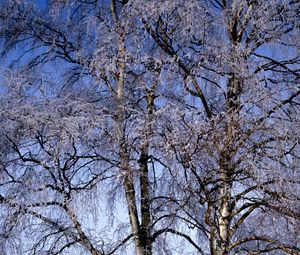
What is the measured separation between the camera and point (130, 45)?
8945 millimetres

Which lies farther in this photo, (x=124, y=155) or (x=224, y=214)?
(x=124, y=155)

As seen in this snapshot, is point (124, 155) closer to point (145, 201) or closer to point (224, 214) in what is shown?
point (145, 201)

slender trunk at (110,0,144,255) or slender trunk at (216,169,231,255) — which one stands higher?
slender trunk at (110,0,144,255)

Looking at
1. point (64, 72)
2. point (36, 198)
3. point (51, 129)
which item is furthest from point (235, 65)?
point (64, 72)

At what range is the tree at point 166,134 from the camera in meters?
7.06

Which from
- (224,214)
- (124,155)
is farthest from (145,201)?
(224,214)

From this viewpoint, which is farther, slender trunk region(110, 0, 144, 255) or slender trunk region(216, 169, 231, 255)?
slender trunk region(110, 0, 144, 255)

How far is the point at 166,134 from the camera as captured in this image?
7.13 m

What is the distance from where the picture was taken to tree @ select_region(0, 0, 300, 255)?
278 inches

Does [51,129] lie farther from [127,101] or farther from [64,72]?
[64,72]

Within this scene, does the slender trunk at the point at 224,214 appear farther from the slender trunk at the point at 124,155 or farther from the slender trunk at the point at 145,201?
the slender trunk at the point at 124,155

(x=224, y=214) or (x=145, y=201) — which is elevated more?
(x=145, y=201)

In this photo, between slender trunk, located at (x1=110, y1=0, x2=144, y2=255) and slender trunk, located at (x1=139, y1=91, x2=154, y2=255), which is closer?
slender trunk, located at (x1=110, y1=0, x2=144, y2=255)

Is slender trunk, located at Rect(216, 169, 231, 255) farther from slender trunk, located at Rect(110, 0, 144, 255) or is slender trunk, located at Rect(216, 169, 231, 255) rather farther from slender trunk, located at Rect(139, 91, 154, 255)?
slender trunk, located at Rect(110, 0, 144, 255)
